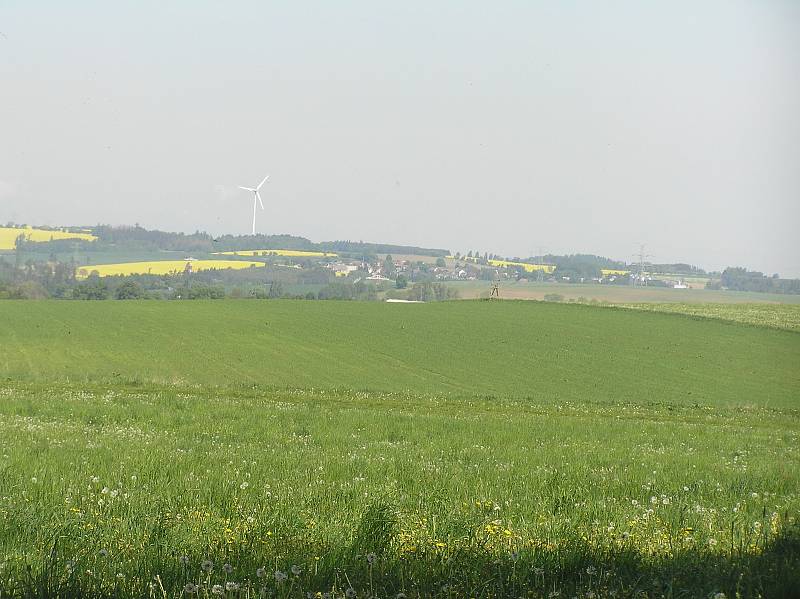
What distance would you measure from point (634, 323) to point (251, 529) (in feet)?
231

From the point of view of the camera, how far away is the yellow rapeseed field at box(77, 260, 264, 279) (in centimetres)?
13662

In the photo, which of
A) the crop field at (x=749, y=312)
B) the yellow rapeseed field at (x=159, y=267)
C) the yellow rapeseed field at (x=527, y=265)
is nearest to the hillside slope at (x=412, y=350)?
the crop field at (x=749, y=312)

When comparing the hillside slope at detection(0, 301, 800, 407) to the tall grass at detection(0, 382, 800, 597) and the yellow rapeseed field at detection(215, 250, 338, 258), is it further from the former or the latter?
the yellow rapeseed field at detection(215, 250, 338, 258)

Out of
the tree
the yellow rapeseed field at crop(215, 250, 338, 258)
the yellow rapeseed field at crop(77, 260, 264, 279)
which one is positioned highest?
the yellow rapeseed field at crop(215, 250, 338, 258)

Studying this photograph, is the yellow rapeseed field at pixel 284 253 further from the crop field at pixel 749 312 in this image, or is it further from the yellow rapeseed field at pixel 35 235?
the crop field at pixel 749 312

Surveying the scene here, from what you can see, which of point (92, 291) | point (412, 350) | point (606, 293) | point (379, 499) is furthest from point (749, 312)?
point (379, 499)

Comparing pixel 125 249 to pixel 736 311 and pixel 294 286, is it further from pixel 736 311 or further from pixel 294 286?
pixel 736 311

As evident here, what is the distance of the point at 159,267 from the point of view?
14412 cm

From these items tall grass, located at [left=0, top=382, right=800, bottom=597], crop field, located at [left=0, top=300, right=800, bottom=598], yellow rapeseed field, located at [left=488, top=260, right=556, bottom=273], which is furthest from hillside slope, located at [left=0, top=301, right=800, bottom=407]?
yellow rapeseed field, located at [left=488, top=260, right=556, bottom=273]

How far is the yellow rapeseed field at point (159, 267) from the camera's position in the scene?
13662 centimetres

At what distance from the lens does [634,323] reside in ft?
240

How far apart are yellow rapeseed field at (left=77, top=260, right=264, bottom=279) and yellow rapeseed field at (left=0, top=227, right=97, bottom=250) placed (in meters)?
26.9

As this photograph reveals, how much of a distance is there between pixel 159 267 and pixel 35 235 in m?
46.4

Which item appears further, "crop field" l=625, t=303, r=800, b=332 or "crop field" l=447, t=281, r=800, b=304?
"crop field" l=447, t=281, r=800, b=304
